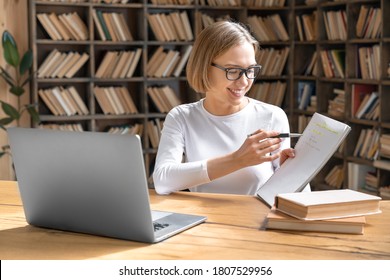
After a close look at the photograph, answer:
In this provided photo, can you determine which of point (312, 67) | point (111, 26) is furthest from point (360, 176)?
point (111, 26)

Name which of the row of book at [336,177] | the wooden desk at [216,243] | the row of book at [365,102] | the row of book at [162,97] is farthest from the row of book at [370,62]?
the wooden desk at [216,243]

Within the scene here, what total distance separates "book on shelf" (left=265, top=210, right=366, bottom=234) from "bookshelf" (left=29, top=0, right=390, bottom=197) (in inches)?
128

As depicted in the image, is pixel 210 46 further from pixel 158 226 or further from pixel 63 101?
pixel 63 101

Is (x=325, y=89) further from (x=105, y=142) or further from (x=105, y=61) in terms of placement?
(x=105, y=142)

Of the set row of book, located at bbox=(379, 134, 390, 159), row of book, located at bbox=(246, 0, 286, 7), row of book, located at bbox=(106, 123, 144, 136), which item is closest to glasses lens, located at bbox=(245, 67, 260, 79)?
row of book, located at bbox=(379, 134, 390, 159)

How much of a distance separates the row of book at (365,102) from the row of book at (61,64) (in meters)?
2.13

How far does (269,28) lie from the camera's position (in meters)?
6.13

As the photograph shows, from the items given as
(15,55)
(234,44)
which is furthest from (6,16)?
(234,44)

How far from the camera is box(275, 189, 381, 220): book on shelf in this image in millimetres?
1923

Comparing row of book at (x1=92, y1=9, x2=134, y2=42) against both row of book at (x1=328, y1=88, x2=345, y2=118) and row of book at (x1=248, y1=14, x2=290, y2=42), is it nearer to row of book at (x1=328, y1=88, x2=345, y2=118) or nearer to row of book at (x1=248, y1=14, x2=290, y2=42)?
row of book at (x1=248, y1=14, x2=290, y2=42)

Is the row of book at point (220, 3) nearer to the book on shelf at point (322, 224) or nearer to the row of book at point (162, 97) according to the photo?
the row of book at point (162, 97)

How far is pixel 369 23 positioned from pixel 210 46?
2.78 m

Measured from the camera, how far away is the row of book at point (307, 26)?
19.1 ft

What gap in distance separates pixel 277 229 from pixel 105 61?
387 centimetres
